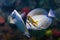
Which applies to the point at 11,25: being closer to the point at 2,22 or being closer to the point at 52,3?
the point at 2,22

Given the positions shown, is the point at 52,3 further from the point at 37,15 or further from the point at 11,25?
the point at 11,25

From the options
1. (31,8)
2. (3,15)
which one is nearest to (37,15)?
(31,8)

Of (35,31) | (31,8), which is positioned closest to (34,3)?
(31,8)

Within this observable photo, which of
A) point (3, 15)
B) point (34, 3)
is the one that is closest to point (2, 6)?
point (3, 15)

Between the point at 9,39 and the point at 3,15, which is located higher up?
the point at 3,15

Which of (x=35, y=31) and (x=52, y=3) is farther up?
(x=52, y=3)
